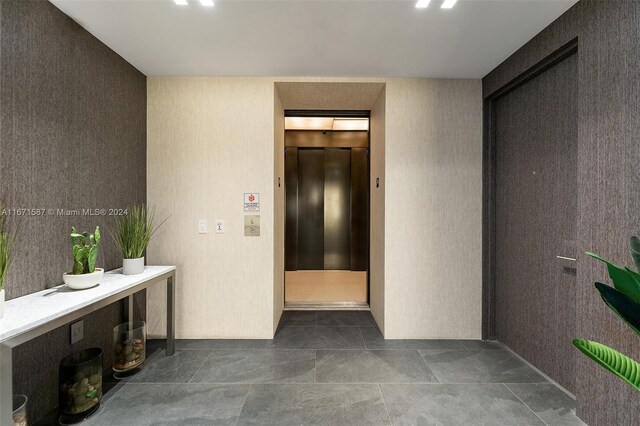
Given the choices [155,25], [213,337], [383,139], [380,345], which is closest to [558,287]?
[380,345]

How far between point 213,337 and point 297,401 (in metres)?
1.23

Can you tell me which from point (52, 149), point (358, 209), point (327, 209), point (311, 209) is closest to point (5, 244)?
point (52, 149)

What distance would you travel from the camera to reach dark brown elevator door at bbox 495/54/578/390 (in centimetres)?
189

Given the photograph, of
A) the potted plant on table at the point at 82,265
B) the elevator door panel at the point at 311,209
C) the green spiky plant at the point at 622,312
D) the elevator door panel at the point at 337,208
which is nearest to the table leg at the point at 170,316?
the potted plant on table at the point at 82,265

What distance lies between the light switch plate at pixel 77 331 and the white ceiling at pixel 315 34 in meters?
2.02

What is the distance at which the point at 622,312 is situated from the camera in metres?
1.13

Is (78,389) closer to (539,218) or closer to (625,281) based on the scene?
(625,281)

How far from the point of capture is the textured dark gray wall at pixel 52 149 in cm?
152

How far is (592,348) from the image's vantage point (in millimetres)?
1071

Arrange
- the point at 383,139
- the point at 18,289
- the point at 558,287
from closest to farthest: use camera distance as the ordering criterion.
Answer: the point at 18,289
the point at 558,287
the point at 383,139

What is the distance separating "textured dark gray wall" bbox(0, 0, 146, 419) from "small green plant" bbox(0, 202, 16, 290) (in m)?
0.05

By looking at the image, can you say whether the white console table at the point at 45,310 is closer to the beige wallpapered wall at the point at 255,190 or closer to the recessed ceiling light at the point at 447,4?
the beige wallpapered wall at the point at 255,190

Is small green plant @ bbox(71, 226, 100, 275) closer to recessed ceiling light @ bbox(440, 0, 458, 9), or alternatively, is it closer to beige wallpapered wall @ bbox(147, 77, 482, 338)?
beige wallpapered wall @ bbox(147, 77, 482, 338)

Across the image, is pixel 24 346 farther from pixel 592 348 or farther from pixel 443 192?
pixel 443 192
